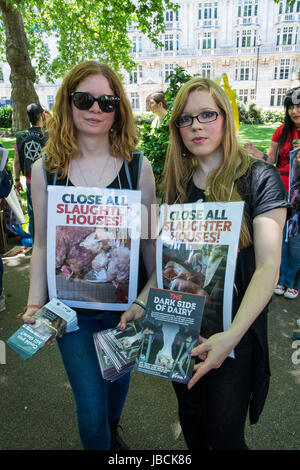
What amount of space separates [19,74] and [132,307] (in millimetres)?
12662

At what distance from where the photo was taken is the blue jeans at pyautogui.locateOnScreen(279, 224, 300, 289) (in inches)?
141

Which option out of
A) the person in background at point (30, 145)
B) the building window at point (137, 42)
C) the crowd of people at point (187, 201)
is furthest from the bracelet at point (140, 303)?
the building window at point (137, 42)

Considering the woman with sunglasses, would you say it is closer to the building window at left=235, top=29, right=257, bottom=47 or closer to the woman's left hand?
the woman's left hand

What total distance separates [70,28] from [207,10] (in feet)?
139

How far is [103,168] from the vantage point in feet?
5.34

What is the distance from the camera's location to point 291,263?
3.75 metres

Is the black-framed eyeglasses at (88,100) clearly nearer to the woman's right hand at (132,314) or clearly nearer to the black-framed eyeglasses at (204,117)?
the black-framed eyeglasses at (204,117)

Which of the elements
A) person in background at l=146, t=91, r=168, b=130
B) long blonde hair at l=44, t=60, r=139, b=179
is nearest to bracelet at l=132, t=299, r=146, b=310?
long blonde hair at l=44, t=60, r=139, b=179

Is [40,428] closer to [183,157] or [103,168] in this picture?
[103,168]

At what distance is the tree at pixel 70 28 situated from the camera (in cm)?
956

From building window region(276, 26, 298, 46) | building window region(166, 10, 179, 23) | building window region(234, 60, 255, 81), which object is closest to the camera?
building window region(276, 26, 298, 46)

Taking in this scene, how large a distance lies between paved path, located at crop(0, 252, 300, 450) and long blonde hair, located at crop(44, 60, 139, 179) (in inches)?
69.9

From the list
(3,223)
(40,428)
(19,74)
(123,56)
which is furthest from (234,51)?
(40,428)

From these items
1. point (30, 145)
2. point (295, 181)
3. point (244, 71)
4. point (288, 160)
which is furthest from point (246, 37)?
point (295, 181)
